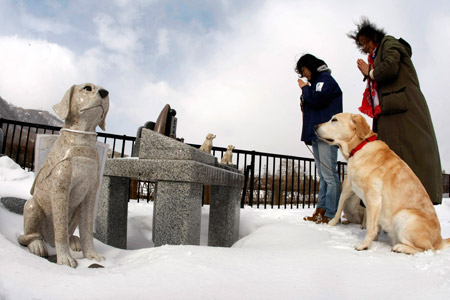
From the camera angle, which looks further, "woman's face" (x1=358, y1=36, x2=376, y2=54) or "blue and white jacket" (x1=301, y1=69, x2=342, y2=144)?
"blue and white jacket" (x1=301, y1=69, x2=342, y2=144)

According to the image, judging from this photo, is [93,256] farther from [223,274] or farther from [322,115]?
[322,115]

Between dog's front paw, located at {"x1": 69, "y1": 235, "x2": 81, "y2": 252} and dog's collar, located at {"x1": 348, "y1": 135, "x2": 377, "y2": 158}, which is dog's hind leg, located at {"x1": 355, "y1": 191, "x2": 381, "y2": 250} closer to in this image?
dog's collar, located at {"x1": 348, "y1": 135, "x2": 377, "y2": 158}

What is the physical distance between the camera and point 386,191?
8.67 feet

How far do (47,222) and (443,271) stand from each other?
8.97ft

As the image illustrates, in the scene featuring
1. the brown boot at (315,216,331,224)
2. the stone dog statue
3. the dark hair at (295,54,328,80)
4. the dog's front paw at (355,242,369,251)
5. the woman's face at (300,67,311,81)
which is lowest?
the dog's front paw at (355,242,369,251)

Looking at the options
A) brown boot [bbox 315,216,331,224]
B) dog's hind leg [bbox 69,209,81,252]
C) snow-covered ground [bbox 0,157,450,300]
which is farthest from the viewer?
brown boot [bbox 315,216,331,224]

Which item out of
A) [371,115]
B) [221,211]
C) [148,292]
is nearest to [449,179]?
[371,115]

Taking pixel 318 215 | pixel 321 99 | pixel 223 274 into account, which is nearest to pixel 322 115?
pixel 321 99

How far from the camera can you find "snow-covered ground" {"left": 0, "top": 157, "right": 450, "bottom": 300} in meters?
1.49

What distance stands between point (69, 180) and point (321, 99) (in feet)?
10.8

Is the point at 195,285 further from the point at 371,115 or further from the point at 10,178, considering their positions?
the point at 10,178

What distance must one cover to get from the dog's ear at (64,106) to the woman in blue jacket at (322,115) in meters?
3.09

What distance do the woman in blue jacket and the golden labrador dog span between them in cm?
90

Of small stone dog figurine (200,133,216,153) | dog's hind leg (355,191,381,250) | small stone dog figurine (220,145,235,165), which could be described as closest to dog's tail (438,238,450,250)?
dog's hind leg (355,191,381,250)
